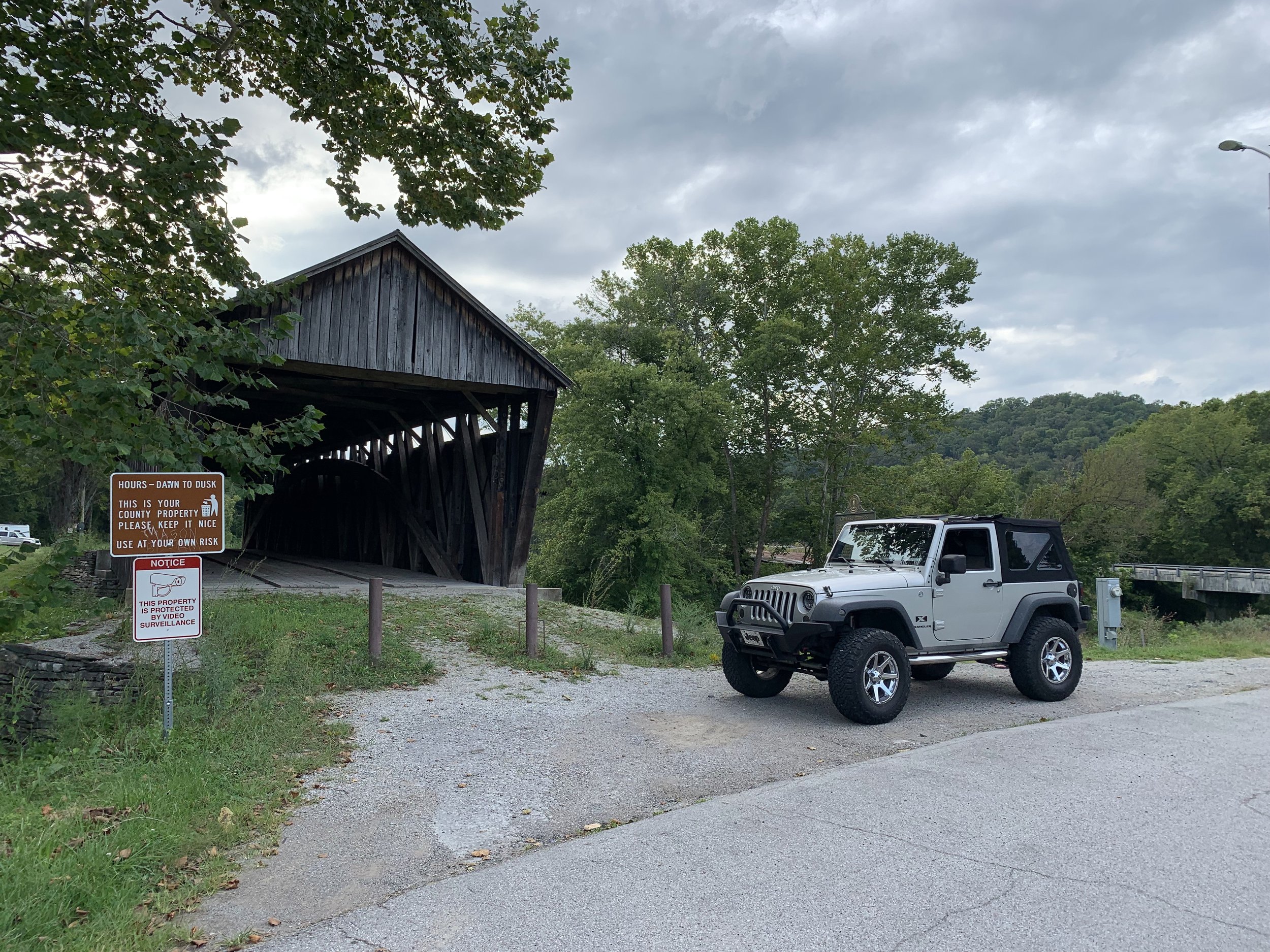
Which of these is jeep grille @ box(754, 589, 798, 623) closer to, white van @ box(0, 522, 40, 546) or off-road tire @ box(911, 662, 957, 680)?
off-road tire @ box(911, 662, 957, 680)

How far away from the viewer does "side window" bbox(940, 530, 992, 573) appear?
8.47 m

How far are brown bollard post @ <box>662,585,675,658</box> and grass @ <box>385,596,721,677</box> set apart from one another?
0.10 metres

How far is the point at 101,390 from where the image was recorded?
5.89 meters

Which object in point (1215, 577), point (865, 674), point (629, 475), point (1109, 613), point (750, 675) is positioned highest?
point (629, 475)

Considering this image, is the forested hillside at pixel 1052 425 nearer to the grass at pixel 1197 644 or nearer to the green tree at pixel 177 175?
the grass at pixel 1197 644

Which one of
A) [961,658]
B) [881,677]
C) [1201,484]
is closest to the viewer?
[881,677]

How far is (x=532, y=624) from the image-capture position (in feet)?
33.9

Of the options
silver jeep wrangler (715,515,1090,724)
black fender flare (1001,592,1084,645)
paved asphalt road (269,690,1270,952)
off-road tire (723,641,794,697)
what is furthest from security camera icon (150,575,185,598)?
black fender flare (1001,592,1084,645)

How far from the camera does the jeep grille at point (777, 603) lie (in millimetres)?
7637

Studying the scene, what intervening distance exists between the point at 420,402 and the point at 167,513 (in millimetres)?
13781

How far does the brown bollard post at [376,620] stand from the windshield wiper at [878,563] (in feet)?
17.4

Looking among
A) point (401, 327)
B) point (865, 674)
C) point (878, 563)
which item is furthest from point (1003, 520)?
point (401, 327)

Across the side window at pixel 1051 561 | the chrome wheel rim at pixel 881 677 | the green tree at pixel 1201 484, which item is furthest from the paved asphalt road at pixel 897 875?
the green tree at pixel 1201 484

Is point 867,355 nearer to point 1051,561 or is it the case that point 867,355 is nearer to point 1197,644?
point 1197,644
